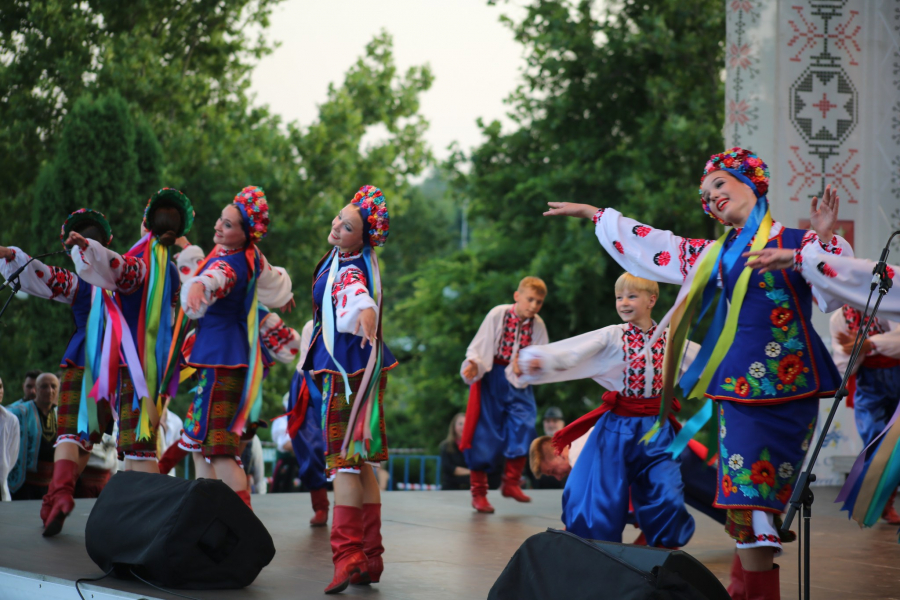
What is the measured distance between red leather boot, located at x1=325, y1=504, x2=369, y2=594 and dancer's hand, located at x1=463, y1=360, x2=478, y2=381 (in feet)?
8.28

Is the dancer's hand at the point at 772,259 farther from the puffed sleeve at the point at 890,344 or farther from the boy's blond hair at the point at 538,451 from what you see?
the boy's blond hair at the point at 538,451

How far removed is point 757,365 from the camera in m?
2.91

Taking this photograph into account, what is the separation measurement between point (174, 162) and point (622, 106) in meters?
6.14

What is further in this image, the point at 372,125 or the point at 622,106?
the point at 372,125

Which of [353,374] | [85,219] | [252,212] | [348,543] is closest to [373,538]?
[348,543]

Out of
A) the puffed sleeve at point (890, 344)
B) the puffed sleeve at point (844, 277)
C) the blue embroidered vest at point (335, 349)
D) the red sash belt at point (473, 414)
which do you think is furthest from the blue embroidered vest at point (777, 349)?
the red sash belt at point (473, 414)

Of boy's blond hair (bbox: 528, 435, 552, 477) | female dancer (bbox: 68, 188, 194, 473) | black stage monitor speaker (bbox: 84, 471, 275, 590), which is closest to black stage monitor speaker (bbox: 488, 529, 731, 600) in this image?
black stage monitor speaker (bbox: 84, 471, 275, 590)

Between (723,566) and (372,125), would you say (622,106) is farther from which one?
(723,566)

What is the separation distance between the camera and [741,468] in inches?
114

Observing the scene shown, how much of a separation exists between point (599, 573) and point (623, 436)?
164 centimetres

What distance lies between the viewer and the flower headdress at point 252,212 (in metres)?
4.12

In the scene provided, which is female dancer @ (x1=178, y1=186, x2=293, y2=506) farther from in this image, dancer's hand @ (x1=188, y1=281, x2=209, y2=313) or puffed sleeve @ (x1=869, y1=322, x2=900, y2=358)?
puffed sleeve @ (x1=869, y1=322, x2=900, y2=358)

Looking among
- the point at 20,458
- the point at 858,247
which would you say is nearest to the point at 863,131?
the point at 858,247

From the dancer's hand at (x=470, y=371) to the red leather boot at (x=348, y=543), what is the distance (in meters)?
2.52
